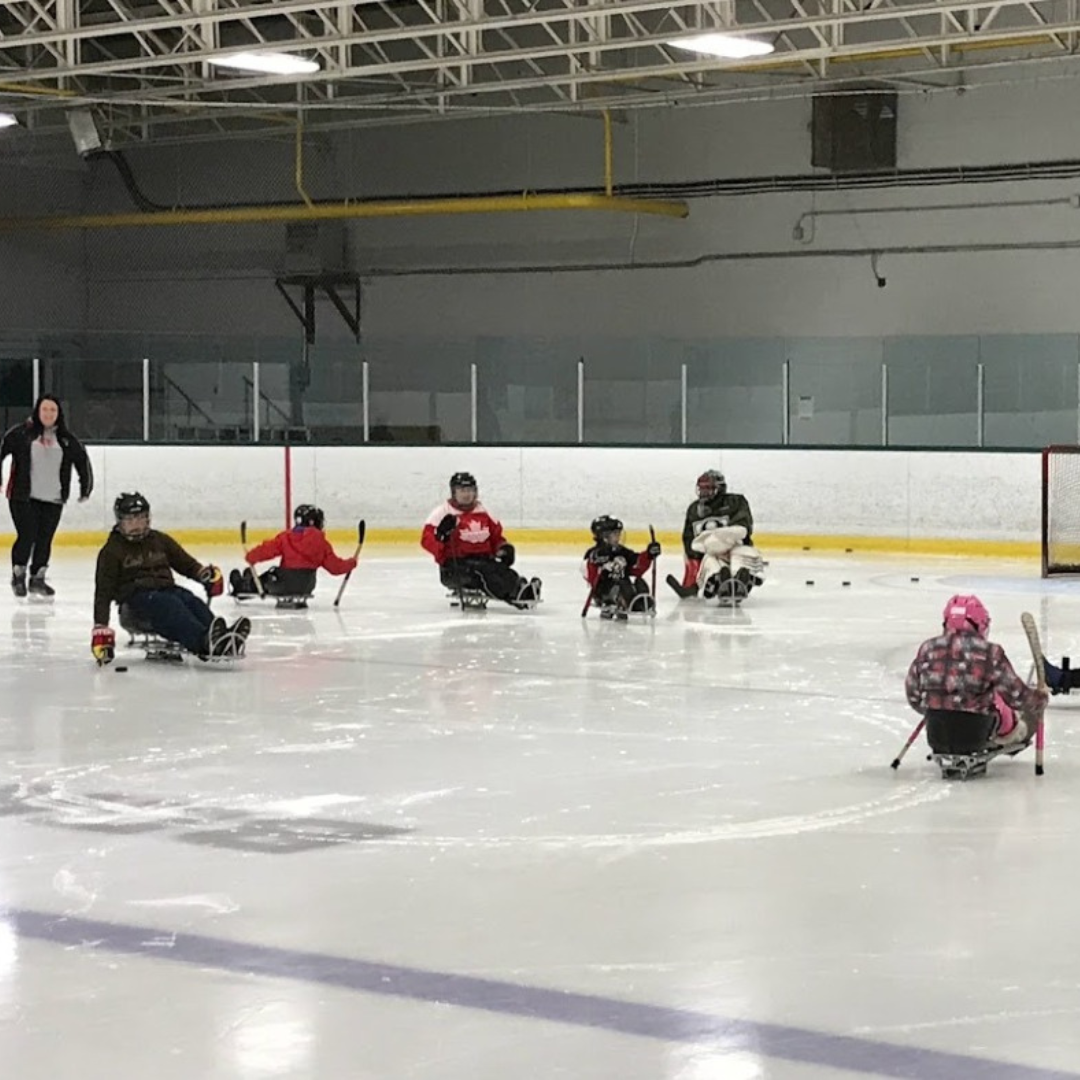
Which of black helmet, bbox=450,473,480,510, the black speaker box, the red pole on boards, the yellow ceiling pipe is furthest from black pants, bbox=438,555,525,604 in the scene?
the yellow ceiling pipe

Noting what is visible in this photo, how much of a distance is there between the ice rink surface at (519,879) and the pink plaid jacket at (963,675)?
276mm

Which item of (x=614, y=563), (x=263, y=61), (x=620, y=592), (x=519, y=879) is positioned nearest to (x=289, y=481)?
(x=263, y=61)

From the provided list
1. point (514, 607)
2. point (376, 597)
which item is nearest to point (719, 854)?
point (514, 607)

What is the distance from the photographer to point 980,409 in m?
20.3

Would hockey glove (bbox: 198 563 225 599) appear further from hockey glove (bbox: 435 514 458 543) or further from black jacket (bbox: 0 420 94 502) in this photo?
black jacket (bbox: 0 420 94 502)

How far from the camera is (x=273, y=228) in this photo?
27.2m

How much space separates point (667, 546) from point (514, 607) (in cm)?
654

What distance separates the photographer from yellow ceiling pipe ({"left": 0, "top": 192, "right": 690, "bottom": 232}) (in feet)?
80.6

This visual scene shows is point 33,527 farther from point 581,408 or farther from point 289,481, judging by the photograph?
point 581,408

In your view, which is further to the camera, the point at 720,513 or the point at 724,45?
the point at 724,45

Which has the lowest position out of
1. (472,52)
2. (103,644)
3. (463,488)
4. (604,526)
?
(103,644)

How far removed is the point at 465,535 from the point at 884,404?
776cm

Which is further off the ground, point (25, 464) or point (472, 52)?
point (472, 52)

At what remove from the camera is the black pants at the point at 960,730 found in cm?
708
